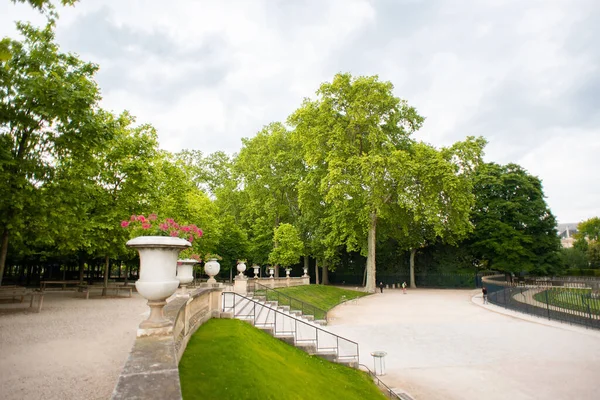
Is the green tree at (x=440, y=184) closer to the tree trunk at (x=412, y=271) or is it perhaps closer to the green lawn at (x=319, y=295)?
the green lawn at (x=319, y=295)

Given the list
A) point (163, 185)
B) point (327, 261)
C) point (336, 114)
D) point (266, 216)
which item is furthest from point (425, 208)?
point (163, 185)

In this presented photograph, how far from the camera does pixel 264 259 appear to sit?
40438mm

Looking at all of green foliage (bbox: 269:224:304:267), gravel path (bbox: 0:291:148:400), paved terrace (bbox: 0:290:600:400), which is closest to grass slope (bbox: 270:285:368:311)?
green foliage (bbox: 269:224:304:267)

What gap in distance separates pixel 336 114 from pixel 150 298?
29.7 metres

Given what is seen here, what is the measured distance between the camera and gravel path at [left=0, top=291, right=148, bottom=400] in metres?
5.48

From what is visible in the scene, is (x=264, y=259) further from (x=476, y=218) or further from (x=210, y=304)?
(x=210, y=304)

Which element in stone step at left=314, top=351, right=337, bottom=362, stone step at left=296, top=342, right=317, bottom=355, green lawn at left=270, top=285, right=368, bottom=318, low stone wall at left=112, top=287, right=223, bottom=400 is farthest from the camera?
green lawn at left=270, top=285, right=368, bottom=318

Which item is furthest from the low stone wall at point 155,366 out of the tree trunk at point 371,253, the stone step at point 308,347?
the tree trunk at point 371,253

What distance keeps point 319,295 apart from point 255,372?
20495 mm

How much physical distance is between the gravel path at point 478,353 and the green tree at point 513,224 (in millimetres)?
19704

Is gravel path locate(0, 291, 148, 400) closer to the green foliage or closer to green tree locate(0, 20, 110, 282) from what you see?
green tree locate(0, 20, 110, 282)

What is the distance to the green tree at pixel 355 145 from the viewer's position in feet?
97.9

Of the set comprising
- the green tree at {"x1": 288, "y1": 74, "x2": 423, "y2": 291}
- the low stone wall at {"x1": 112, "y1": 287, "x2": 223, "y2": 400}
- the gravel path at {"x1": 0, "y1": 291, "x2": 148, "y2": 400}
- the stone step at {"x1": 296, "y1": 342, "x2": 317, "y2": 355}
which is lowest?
the stone step at {"x1": 296, "y1": 342, "x2": 317, "y2": 355}

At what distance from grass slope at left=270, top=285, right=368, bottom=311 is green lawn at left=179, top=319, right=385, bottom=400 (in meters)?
11.9
